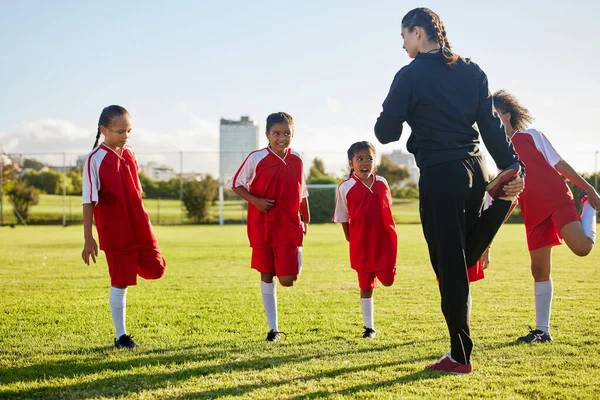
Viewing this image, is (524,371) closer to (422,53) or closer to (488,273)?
(422,53)

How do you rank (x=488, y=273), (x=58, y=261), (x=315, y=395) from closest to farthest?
(x=315, y=395) < (x=488, y=273) < (x=58, y=261)

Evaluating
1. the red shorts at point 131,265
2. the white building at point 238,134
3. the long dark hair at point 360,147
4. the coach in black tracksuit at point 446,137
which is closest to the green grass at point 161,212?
the white building at point 238,134

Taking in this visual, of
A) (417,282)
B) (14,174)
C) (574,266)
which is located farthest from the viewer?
(14,174)

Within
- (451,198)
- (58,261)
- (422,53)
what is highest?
(422,53)

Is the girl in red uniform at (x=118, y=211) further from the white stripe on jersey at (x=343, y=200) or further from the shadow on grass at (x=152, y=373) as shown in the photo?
the white stripe on jersey at (x=343, y=200)

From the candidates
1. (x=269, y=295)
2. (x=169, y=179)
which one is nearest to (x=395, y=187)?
(x=169, y=179)

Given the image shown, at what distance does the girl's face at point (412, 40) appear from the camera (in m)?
3.95

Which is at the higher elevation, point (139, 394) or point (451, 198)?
point (451, 198)

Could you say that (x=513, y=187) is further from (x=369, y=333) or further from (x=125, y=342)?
(x=125, y=342)

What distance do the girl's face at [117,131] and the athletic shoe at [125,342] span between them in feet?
4.89

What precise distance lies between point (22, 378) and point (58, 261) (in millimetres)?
9358

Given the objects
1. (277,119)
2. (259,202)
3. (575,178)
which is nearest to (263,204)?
(259,202)

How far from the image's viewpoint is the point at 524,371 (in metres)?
4.05

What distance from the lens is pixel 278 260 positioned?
5.35 m
